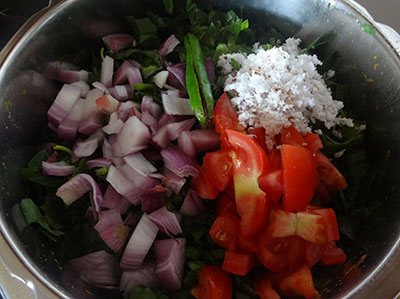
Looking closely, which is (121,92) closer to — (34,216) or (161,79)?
(161,79)

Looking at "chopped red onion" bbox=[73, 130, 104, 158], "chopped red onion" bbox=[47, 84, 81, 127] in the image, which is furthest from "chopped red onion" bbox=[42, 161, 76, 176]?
"chopped red onion" bbox=[47, 84, 81, 127]

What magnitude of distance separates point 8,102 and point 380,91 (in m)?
1.06

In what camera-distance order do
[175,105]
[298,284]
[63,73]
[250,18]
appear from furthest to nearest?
[250,18], [63,73], [175,105], [298,284]

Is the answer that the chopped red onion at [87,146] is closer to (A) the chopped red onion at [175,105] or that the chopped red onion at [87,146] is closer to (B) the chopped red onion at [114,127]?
(B) the chopped red onion at [114,127]

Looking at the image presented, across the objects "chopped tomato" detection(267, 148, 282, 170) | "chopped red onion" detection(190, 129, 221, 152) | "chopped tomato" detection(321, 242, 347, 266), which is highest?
"chopped tomato" detection(267, 148, 282, 170)

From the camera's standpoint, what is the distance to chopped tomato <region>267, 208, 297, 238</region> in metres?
0.96

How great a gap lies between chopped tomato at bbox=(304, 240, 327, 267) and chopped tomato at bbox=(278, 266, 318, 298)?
22mm

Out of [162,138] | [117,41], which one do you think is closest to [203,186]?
[162,138]

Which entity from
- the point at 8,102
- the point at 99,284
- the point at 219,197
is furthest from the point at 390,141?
the point at 8,102

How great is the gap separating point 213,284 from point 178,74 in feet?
2.06

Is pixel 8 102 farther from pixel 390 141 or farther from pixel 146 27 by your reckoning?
pixel 390 141

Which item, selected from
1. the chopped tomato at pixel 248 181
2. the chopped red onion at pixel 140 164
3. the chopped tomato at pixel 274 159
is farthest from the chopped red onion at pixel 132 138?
the chopped tomato at pixel 274 159

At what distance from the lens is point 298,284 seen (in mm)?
957

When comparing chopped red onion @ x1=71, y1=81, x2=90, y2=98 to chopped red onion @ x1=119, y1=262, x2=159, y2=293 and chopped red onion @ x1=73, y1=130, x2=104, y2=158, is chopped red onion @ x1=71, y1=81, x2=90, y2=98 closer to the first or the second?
chopped red onion @ x1=73, y1=130, x2=104, y2=158
